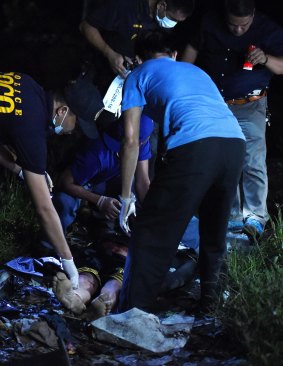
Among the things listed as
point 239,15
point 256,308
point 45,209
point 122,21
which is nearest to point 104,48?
point 122,21

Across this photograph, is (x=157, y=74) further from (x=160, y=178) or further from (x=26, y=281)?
(x=26, y=281)

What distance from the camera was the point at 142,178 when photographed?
209 inches

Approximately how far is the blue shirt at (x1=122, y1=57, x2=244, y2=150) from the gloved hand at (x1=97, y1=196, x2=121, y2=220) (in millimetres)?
1083

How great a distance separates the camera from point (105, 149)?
5.37m

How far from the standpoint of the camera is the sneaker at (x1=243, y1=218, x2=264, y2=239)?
19.0 feet

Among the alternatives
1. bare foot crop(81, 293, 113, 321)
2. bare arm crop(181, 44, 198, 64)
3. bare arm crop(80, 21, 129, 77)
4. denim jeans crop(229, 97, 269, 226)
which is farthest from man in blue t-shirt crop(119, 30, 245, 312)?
denim jeans crop(229, 97, 269, 226)

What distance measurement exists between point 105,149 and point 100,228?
70cm

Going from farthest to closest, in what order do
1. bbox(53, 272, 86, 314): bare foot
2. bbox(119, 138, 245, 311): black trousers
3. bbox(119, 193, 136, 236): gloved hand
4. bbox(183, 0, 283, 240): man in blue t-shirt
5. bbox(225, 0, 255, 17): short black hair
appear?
bbox(183, 0, 283, 240): man in blue t-shirt < bbox(225, 0, 255, 17): short black hair < bbox(119, 193, 136, 236): gloved hand < bbox(53, 272, 86, 314): bare foot < bbox(119, 138, 245, 311): black trousers

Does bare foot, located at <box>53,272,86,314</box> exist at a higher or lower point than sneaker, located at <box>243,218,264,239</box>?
higher

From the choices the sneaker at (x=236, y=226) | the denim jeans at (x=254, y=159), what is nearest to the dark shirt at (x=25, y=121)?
the denim jeans at (x=254, y=159)

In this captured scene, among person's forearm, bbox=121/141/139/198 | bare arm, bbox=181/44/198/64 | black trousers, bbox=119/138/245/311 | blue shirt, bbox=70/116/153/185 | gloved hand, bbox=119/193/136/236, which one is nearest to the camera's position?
black trousers, bbox=119/138/245/311

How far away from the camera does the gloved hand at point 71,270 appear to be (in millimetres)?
4469

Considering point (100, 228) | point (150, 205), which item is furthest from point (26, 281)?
point (150, 205)

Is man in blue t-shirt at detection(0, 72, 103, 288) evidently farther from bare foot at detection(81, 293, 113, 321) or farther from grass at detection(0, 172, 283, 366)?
grass at detection(0, 172, 283, 366)
